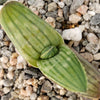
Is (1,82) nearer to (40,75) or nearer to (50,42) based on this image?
(40,75)

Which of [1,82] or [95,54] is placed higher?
[95,54]

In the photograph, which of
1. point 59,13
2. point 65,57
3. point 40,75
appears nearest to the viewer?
point 65,57

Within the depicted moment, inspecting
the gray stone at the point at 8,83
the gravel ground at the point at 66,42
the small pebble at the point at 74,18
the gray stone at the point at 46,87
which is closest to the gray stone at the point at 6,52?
the gravel ground at the point at 66,42

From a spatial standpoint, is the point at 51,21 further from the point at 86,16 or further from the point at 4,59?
the point at 4,59

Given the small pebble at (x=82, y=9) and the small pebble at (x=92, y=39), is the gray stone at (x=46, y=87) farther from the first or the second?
the small pebble at (x=82, y=9)

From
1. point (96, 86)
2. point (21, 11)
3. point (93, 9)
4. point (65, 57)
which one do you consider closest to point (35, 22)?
point (21, 11)

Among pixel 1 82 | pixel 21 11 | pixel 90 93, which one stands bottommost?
pixel 1 82

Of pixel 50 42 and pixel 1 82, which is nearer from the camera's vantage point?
pixel 50 42
